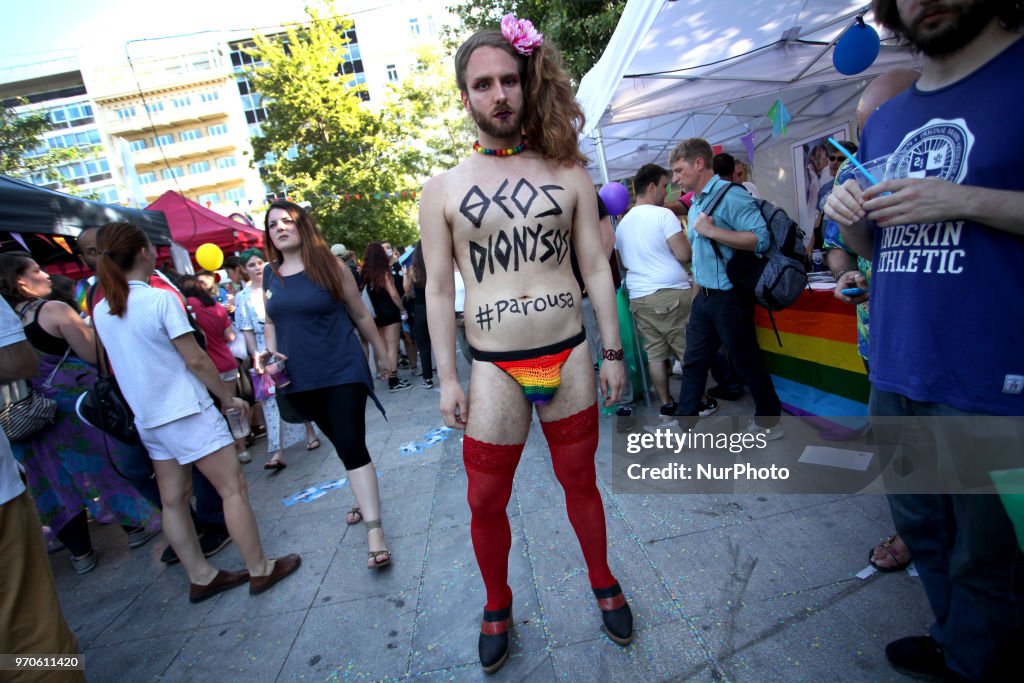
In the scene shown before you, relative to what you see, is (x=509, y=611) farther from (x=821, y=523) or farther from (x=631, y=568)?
(x=821, y=523)

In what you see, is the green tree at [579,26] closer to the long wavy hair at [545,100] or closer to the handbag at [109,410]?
the long wavy hair at [545,100]

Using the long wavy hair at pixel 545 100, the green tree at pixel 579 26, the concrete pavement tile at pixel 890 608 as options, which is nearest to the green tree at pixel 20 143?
the green tree at pixel 579 26

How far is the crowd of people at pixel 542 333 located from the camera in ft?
4.10

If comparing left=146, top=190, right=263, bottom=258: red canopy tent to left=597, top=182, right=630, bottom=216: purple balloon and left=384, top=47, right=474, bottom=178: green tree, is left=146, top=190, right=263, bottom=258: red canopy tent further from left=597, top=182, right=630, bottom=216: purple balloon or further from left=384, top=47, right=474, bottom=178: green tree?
left=384, top=47, right=474, bottom=178: green tree

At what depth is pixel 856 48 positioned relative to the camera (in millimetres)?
3732

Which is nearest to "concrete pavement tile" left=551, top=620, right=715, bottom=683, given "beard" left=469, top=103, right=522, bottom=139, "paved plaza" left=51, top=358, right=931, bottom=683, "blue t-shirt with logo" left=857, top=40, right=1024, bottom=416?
"paved plaza" left=51, top=358, right=931, bottom=683

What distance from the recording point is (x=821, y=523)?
8.05 ft

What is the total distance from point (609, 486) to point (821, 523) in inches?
44.6

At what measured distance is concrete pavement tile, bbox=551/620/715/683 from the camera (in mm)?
1775

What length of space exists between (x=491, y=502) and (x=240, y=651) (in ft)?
4.83

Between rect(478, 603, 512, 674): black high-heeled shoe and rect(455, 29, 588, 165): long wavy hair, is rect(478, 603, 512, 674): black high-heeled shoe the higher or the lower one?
the lower one

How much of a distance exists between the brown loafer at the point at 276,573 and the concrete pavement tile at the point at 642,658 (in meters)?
1.66

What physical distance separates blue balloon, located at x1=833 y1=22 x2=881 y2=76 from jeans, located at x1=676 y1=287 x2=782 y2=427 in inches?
81.5

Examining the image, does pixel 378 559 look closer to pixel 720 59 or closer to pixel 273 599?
pixel 273 599
